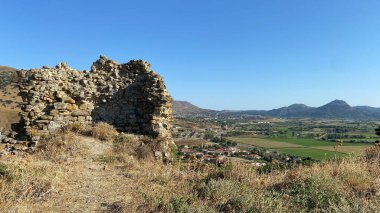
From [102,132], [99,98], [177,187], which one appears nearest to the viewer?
[177,187]

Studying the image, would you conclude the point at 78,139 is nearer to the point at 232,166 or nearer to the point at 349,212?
the point at 232,166

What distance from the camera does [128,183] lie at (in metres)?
6.10

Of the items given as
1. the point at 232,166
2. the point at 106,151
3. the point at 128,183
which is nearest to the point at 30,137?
the point at 106,151

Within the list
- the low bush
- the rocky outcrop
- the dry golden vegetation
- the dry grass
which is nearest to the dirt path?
the dry golden vegetation

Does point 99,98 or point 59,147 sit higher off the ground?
point 99,98

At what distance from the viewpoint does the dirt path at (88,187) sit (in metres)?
4.80

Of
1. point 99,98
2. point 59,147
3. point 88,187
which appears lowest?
point 88,187

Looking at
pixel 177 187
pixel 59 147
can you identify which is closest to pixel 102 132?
pixel 59 147

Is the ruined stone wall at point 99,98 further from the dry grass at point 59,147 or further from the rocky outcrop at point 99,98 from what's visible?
the dry grass at point 59,147

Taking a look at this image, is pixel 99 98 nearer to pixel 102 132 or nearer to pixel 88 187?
pixel 102 132

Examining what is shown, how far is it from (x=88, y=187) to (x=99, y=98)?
6.57 metres

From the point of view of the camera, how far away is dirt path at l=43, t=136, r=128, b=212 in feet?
15.8

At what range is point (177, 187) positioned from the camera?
5.67m

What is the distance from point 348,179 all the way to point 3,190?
5.84 m
